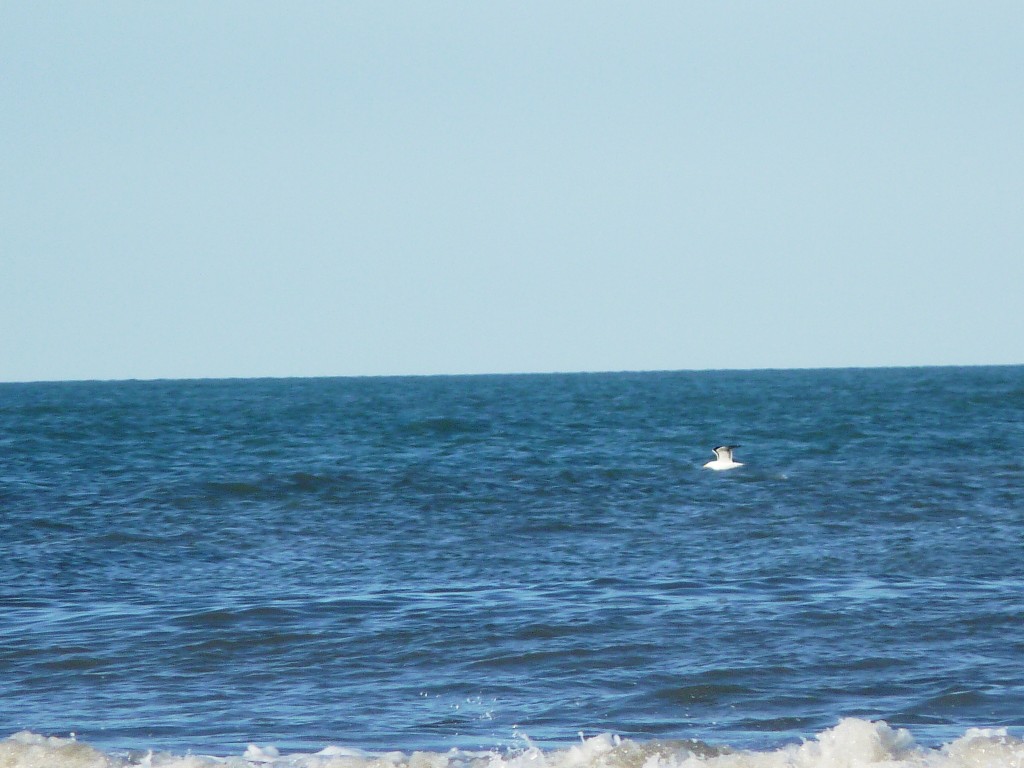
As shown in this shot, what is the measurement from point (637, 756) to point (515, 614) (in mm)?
5009

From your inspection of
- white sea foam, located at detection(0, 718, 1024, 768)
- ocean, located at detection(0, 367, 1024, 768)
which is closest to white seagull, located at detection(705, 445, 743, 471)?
ocean, located at detection(0, 367, 1024, 768)

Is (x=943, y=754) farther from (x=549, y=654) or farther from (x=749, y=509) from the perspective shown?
(x=749, y=509)

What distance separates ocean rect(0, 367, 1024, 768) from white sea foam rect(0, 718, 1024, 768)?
2 cm

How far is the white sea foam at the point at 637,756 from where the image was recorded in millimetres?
9062

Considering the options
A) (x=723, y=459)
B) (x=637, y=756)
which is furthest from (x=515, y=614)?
(x=723, y=459)

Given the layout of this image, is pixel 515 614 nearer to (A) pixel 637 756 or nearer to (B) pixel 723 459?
(A) pixel 637 756

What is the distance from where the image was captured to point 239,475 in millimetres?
29688

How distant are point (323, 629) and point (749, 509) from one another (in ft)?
37.2

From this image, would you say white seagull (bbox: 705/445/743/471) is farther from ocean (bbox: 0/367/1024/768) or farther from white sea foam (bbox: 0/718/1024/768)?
white sea foam (bbox: 0/718/1024/768)

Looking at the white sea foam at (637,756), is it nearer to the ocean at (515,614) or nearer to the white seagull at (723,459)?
the ocean at (515,614)

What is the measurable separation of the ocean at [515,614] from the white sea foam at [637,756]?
0.02 metres

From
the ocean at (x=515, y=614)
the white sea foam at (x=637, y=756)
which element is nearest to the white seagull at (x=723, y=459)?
the ocean at (x=515, y=614)

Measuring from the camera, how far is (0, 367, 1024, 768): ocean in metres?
10.0

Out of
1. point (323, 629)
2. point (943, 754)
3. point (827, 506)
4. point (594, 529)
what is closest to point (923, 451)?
point (827, 506)
